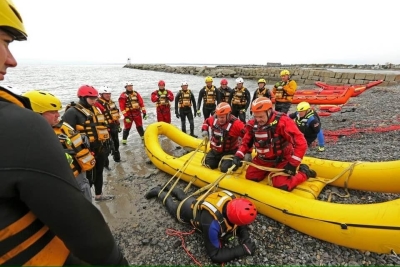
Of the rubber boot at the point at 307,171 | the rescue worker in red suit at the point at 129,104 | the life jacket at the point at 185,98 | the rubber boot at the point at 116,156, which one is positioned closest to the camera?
the rubber boot at the point at 307,171

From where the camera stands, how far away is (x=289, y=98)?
299 inches

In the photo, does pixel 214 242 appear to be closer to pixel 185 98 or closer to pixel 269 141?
pixel 269 141

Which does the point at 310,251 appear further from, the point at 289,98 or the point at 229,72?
the point at 229,72

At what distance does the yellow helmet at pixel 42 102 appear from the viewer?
2.50 m

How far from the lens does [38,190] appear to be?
63cm

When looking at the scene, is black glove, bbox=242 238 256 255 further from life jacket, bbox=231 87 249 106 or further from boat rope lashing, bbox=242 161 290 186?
life jacket, bbox=231 87 249 106

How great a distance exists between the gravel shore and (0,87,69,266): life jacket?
228cm

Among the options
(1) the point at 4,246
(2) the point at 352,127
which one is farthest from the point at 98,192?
(2) the point at 352,127

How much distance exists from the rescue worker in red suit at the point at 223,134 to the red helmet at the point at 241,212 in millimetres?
1696

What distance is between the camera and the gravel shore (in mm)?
2631

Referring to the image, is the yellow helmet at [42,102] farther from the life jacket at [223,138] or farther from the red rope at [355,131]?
the red rope at [355,131]

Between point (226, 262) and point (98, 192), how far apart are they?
9.25 feet

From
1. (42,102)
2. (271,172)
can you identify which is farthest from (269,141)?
(42,102)

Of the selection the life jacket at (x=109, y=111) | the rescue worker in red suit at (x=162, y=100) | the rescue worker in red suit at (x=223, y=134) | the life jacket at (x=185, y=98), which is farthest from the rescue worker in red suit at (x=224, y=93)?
the life jacket at (x=109, y=111)
